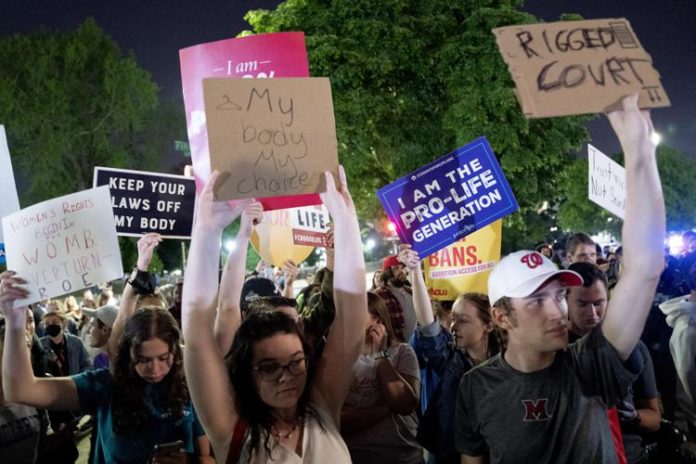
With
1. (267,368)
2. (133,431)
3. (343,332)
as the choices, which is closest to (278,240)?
(133,431)

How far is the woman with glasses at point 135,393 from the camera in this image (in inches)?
122

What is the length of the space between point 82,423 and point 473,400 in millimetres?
7706

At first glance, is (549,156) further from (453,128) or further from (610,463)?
(610,463)

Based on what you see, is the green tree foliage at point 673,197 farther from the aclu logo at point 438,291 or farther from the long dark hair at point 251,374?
the long dark hair at point 251,374

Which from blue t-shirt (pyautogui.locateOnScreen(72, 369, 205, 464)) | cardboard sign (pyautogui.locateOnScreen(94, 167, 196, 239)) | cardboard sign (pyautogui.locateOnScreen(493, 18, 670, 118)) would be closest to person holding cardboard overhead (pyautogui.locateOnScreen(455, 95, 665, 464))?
cardboard sign (pyautogui.locateOnScreen(493, 18, 670, 118))

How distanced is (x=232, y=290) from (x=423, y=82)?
16.3 meters

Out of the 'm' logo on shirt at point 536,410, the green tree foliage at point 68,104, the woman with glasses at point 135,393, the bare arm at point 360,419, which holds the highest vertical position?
the green tree foliage at point 68,104

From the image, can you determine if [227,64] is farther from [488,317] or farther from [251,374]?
[251,374]

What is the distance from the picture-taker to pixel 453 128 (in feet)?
57.7

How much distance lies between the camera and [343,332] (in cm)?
244

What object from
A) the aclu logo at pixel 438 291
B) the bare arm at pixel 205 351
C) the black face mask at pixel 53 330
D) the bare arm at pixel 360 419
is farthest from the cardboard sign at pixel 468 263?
the black face mask at pixel 53 330

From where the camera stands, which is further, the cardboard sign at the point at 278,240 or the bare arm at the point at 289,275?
the cardboard sign at the point at 278,240

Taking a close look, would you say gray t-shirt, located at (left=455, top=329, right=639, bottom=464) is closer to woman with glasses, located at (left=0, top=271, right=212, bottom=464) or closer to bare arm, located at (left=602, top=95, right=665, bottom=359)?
bare arm, located at (left=602, top=95, right=665, bottom=359)

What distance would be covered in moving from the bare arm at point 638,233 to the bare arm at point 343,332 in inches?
39.4
